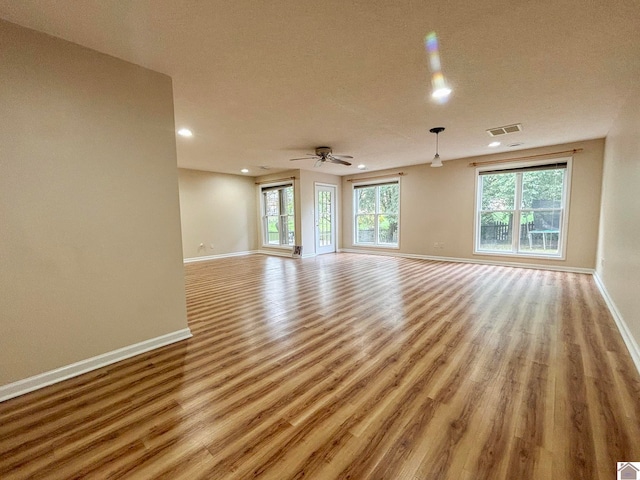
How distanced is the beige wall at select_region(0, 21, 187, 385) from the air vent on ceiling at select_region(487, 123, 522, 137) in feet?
14.2

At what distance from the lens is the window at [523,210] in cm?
547

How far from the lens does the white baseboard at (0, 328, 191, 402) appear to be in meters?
1.88

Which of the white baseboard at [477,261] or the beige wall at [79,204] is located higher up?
the beige wall at [79,204]

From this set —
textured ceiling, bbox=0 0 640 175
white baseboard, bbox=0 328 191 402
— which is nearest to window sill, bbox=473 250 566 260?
textured ceiling, bbox=0 0 640 175

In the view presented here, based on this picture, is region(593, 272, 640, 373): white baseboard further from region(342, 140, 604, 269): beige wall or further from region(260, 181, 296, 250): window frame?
region(260, 181, 296, 250): window frame

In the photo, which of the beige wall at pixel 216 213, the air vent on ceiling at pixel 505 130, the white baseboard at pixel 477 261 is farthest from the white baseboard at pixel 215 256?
the air vent on ceiling at pixel 505 130

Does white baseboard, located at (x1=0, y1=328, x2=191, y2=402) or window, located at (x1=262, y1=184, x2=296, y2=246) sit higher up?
window, located at (x1=262, y1=184, x2=296, y2=246)

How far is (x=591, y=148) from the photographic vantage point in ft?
16.3

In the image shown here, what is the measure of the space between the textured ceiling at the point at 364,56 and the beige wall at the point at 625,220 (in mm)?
349

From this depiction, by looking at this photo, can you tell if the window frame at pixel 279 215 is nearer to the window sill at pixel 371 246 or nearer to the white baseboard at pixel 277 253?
the white baseboard at pixel 277 253

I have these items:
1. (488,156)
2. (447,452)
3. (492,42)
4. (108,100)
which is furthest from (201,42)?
(488,156)

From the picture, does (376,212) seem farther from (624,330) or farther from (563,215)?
(624,330)

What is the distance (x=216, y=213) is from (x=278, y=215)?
1.77 meters

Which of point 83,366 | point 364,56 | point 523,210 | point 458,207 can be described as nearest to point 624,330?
point 364,56
